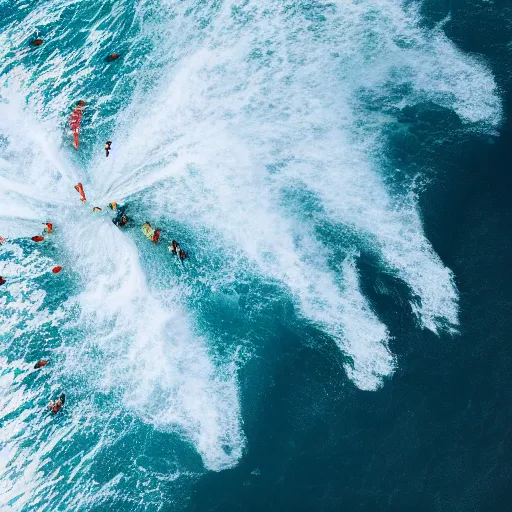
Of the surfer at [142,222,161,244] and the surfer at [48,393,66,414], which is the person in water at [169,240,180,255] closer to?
the surfer at [142,222,161,244]

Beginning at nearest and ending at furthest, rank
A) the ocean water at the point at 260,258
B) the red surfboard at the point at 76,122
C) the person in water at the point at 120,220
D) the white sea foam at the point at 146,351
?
the ocean water at the point at 260,258 → the white sea foam at the point at 146,351 → the person in water at the point at 120,220 → the red surfboard at the point at 76,122

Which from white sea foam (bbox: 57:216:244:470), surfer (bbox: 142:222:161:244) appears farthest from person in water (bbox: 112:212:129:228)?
surfer (bbox: 142:222:161:244)

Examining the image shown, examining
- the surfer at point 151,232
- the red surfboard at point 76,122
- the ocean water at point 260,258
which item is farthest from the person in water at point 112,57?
the surfer at point 151,232

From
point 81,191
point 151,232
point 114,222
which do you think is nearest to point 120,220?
point 114,222

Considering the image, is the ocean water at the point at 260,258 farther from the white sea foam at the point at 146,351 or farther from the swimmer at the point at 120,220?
the swimmer at the point at 120,220

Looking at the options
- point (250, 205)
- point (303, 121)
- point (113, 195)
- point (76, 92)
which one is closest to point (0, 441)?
point (113, 195)

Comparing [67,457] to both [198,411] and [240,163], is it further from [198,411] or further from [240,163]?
[240,163]
